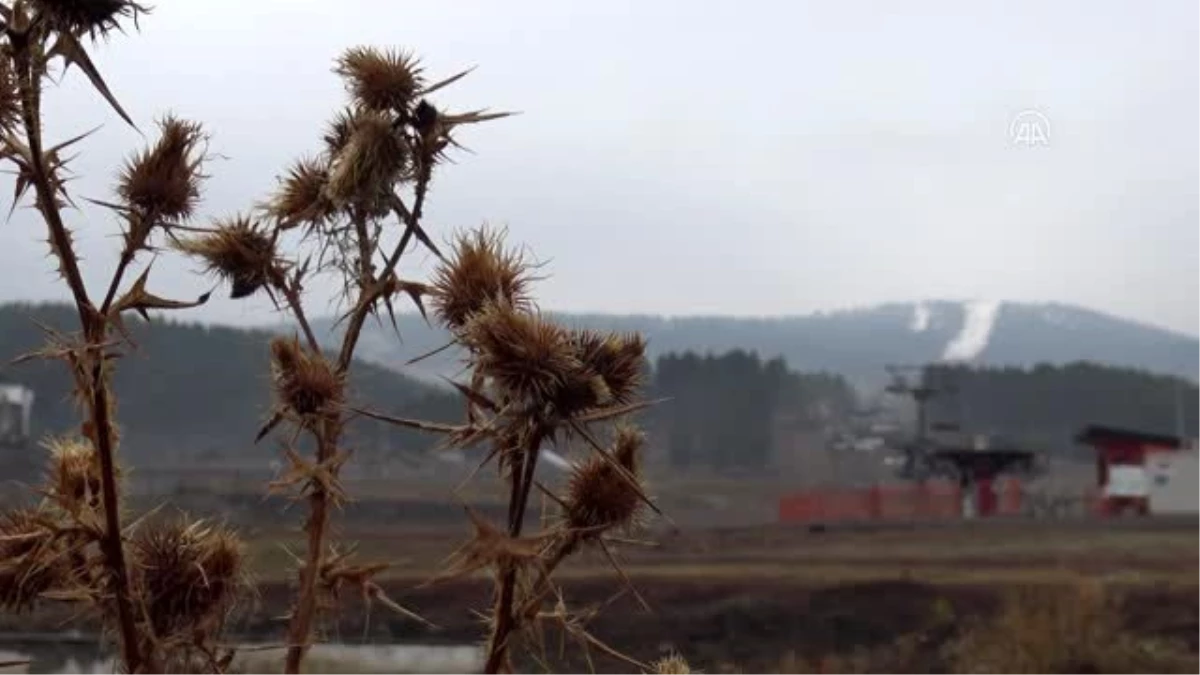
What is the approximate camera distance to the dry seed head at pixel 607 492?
3080 millimetres

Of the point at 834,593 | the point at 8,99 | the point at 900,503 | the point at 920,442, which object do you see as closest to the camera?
the point at 8,99

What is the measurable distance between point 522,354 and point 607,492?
0.39 meters

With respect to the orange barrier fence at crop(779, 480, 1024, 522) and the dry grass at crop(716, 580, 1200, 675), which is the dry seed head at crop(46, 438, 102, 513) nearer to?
the dry grass at crop(716, 580, 1200, 675)

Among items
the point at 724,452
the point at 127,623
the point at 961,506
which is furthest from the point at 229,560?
the point at 724,452

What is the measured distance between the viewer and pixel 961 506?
7706 centimetres

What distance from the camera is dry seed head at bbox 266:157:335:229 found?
10.6 feet

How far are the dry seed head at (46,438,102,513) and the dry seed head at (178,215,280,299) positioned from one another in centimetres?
39

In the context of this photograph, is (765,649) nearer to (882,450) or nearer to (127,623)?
(127,623)

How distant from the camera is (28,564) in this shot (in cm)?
278

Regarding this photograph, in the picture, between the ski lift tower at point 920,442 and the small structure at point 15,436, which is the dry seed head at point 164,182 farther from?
the ski lift tower at point 920,442

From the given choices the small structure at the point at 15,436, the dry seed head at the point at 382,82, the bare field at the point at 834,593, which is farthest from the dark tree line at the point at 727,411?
the dry seed head at the point at 382,82

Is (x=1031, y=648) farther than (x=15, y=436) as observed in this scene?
Yes

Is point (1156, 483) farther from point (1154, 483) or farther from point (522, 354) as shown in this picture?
point (522, 354)

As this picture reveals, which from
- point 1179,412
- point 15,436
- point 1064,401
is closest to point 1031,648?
point 15,436
